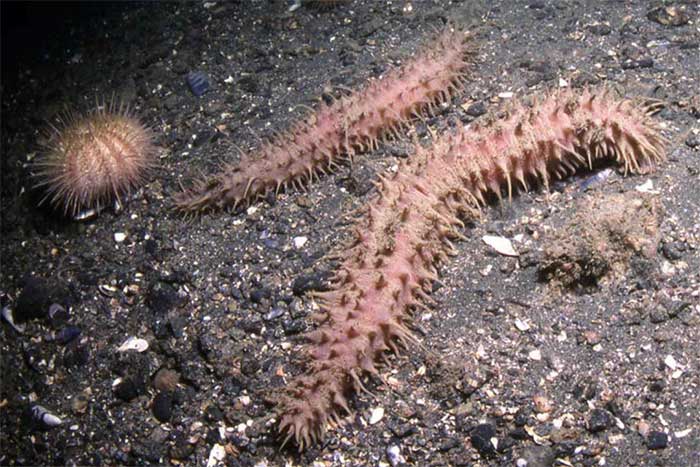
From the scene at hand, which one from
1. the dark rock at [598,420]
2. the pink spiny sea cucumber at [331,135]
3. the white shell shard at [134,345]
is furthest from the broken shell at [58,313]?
the dark rock at [598,420]

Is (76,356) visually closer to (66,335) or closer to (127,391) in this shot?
(66,335)

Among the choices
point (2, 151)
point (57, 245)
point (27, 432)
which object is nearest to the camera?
point (27, 432)

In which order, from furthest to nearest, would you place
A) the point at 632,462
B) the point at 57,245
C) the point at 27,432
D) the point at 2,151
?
the point at 2,151
the point at 57,245
the point at 27,432
the point at 632,462

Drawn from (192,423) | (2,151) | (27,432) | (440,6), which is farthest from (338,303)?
(2,151)

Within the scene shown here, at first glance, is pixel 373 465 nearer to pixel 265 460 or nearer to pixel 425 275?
pixel 265 460

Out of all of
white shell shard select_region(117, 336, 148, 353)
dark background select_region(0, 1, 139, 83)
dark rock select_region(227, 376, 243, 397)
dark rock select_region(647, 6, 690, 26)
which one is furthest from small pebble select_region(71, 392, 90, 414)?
dark rock select_region(647, 6, 690, 26)

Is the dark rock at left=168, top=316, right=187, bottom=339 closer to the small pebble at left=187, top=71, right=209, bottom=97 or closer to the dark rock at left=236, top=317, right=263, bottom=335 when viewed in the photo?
the dark rock at left=236, top=317, right=263, bottom=335
